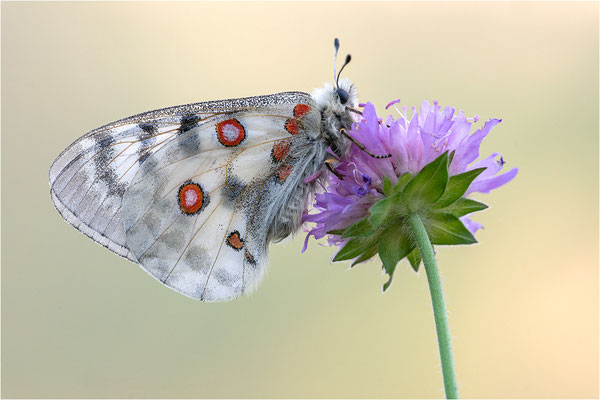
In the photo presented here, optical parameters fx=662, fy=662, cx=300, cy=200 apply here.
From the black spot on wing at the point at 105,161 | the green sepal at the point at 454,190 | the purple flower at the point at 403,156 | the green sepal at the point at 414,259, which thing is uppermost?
the black spot on wing at the point at 105,161

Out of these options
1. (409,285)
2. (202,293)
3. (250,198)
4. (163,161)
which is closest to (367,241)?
(250,198)

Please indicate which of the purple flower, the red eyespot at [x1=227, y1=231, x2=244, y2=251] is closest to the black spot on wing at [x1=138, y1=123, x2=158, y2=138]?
the red eyespot at [x1=227, y1=231, x2=244, y2=251]

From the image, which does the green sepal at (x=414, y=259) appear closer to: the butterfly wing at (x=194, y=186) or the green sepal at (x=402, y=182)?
the green sepal at (x=402, y=182)

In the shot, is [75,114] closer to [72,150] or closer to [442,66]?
[442,66]

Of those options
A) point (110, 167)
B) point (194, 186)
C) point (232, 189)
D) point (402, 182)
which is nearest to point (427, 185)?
point (402, 182)

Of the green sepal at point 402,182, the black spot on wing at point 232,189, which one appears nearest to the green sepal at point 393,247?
the green sepal at point 402,182

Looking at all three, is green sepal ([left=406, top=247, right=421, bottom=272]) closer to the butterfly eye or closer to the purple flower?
the purple flower

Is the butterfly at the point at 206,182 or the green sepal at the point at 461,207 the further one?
the butterfly at the point at 206,182
